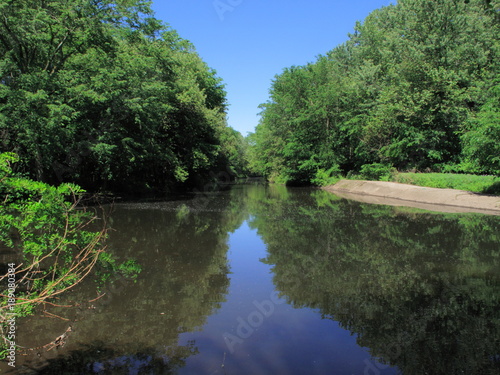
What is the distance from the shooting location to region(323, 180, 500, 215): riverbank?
63.6ft

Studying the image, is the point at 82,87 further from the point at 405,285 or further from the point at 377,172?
the point at 377,172

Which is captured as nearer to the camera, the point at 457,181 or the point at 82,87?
the point at 82,87

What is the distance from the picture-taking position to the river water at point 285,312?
4.34 metres

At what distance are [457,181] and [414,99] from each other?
879cm

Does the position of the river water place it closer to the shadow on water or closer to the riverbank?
the shadow on water

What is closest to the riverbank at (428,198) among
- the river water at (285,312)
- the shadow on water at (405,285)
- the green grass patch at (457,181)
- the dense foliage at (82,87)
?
the green grass patch at (457,181)

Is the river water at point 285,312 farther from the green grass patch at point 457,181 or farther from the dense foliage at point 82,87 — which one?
the green grass patch at point 457,181

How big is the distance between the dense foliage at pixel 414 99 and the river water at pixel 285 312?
14.8 metres

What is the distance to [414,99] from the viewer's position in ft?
95.5

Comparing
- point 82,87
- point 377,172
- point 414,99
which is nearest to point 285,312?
point 82,87

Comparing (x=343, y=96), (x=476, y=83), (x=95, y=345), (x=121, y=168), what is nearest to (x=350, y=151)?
(x=343, y=96)

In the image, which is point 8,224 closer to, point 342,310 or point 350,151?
point 342,310

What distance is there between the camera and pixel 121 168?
26.0 meters

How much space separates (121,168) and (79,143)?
20.2 feet
